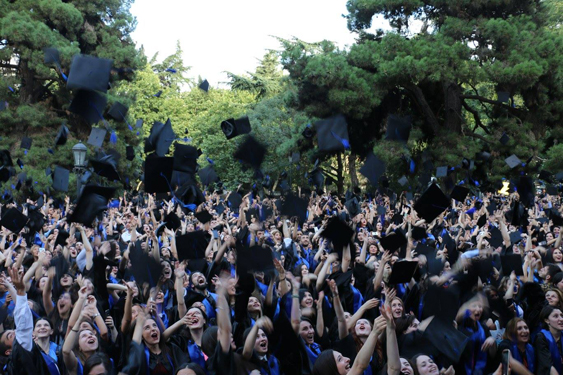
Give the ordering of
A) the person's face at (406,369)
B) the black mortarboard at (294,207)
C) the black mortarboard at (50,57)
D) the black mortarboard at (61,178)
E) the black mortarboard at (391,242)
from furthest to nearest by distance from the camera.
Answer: the black mortarboard at (61,178), the black mortarboard at (50,57), the black mortarboard at (294,207), the black mortarboard at (391,242), the person's face at (406,369)

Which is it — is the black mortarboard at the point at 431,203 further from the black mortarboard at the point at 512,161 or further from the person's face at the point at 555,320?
the black mortarboard at the point at 512,161

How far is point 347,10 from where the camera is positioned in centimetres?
2664

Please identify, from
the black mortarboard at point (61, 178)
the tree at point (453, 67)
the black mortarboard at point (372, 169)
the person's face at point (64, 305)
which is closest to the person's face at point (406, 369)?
the person's face at point (64, 305)

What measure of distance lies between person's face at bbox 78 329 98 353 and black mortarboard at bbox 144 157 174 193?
329 centimetres

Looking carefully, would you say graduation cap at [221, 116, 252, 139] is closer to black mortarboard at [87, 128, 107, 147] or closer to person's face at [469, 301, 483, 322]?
→ black mortarboard at [87, 128, 107, 147]


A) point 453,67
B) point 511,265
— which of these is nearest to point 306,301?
point 511,265

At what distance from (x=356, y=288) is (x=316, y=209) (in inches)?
314

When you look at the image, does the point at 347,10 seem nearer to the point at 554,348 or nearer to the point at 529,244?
the point at 529,244

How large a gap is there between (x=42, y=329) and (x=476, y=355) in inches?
122

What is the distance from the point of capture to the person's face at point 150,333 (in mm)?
4523

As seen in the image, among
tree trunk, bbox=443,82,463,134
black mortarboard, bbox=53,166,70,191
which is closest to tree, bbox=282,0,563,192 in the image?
tree trunk, bbox=443,82,463,134

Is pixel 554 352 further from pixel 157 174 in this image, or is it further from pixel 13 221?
pixel 13 221

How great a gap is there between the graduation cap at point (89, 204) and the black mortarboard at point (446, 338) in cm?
457

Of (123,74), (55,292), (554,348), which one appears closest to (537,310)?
(554,348)
